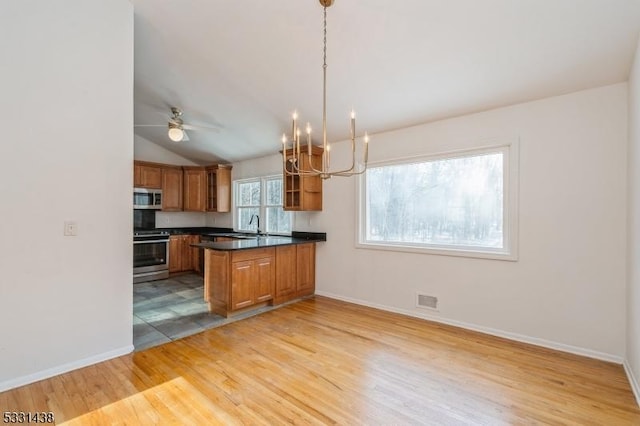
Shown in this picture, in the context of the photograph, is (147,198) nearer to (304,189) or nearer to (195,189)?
(195,189)

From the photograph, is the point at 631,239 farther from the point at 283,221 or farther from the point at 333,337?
the point at 283,221

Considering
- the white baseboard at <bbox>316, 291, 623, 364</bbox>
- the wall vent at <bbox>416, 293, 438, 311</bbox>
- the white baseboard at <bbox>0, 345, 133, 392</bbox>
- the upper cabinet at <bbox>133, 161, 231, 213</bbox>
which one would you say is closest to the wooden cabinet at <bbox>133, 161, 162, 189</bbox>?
the upper cabinet at <bbox>133, 161, 231, 213</bbox>

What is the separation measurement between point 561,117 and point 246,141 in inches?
175

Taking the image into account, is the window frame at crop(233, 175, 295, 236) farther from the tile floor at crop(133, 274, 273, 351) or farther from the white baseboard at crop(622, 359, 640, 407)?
the white baseboard at crop(622, 359, 640, 407)

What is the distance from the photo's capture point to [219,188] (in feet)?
21.6

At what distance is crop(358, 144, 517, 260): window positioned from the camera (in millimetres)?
3279

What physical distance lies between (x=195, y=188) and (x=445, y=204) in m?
5.34

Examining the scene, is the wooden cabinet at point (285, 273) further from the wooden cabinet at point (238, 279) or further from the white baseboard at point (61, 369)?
the white baseboard at point (61, 369)

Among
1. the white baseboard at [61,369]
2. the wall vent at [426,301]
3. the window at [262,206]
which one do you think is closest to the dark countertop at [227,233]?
the window at [262,206]

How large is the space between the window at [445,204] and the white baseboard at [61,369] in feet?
10.0

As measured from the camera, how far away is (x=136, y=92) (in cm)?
443

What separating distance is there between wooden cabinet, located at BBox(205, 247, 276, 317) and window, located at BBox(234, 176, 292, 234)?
63.1 inches

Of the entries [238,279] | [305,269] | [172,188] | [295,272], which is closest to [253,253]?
[238,279]

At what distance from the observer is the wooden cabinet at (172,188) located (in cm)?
644
